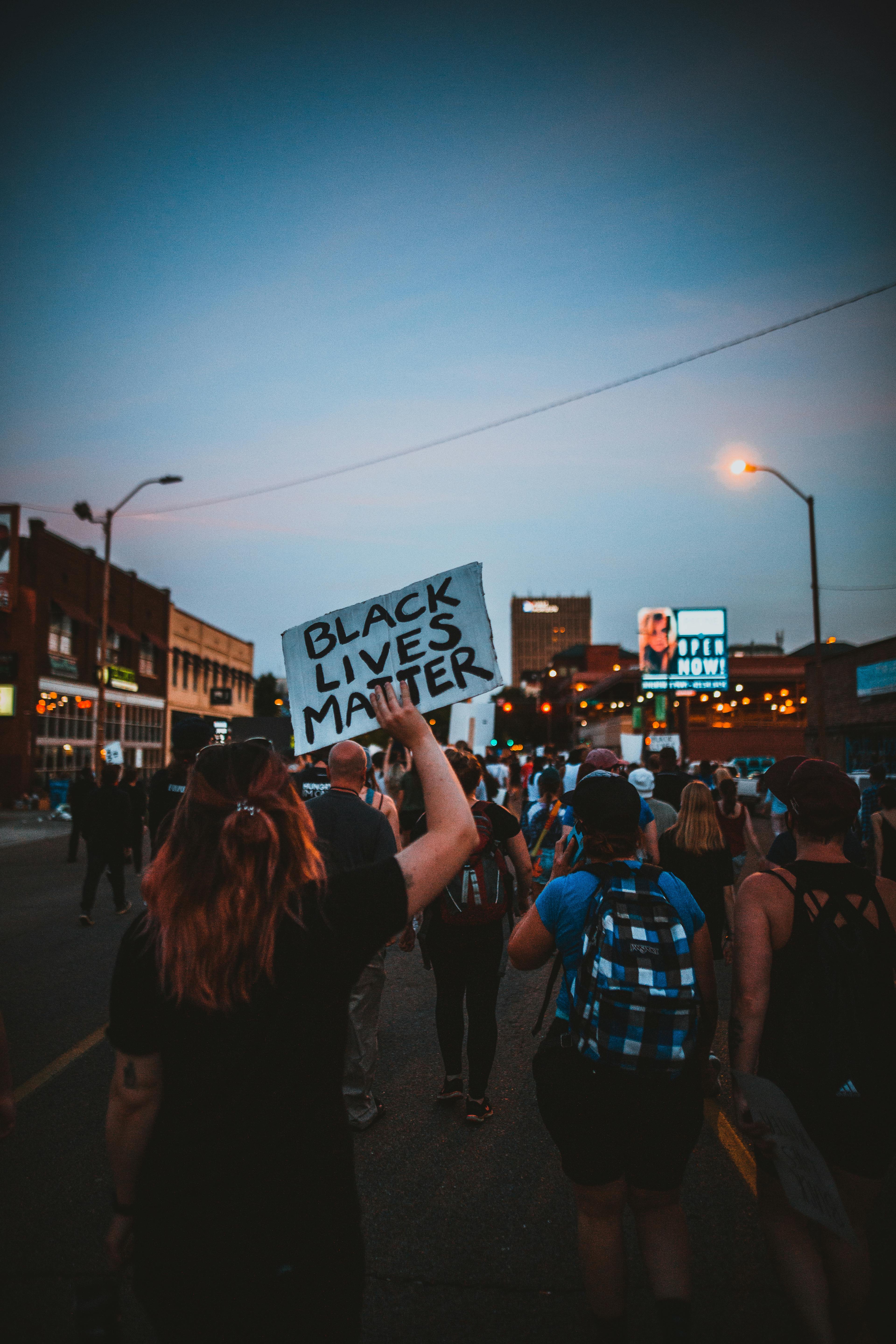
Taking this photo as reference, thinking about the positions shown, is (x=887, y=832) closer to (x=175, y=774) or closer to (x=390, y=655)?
(x=390, y=655)

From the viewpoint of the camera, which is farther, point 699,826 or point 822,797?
point 699,826

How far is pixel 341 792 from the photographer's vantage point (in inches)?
193

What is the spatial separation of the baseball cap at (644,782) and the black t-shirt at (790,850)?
3673mm

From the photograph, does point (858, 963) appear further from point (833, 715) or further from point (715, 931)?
point (833, 715)

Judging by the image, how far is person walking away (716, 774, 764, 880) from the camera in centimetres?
795

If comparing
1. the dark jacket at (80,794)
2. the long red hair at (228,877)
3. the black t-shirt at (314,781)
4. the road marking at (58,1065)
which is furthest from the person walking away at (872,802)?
the dark jacket at (80,794)

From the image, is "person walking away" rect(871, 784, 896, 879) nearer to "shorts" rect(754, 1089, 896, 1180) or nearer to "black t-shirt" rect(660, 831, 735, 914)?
"black t-shirt" rect(660, 831, 735, 914)

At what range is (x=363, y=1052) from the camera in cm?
460

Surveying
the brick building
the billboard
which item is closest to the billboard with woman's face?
the billboard

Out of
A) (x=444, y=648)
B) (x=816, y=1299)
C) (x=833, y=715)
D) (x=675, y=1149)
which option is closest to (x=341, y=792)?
(x=444, y=648)

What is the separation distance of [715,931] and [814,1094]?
3.99m

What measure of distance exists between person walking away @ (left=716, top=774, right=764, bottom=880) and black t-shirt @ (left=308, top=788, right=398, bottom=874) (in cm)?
407

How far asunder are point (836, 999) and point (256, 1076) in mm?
1808

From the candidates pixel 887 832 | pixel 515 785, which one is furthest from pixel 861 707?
pixel 887 832
